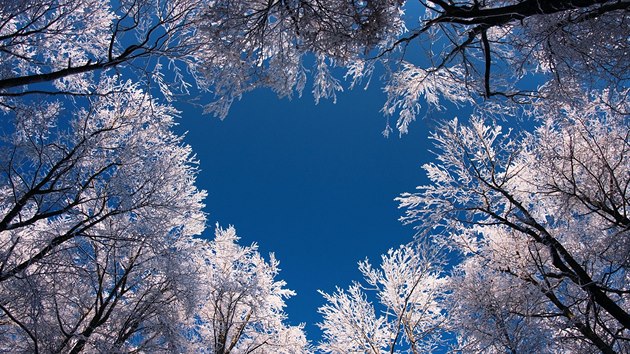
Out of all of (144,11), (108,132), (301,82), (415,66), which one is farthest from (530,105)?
(108,132)

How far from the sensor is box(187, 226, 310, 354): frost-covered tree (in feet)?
37.0

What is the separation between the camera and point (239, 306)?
12156 mm

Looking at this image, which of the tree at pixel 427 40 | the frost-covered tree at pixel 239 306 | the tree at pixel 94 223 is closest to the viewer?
the tree at pixel 427 40

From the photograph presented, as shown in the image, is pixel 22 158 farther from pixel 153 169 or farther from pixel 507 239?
pixel 507 239

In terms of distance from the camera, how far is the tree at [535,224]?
6.48m

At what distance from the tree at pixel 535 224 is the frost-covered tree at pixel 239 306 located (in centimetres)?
594

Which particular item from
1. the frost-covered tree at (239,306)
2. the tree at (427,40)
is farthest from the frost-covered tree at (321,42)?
the frost-covered tree at (239,306)

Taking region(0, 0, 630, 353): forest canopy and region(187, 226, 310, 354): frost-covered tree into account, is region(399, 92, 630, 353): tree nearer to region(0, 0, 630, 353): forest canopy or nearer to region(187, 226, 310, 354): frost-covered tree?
region(0, 0, 630, 353): forest canopy

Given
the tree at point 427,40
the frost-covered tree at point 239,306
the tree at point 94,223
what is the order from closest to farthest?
the tree at point 427,40
the tree at point 94,223
the frost-covered tree at point 239,306

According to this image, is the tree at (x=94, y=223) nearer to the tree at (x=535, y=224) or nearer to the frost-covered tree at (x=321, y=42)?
the frost-covered tree at (x=321, y=42)

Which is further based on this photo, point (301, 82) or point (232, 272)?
point (232, 272)

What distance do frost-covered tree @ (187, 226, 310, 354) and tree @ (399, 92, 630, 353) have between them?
594 cm

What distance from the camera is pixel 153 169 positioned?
7910mm

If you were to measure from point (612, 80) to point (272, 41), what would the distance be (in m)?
3.88
